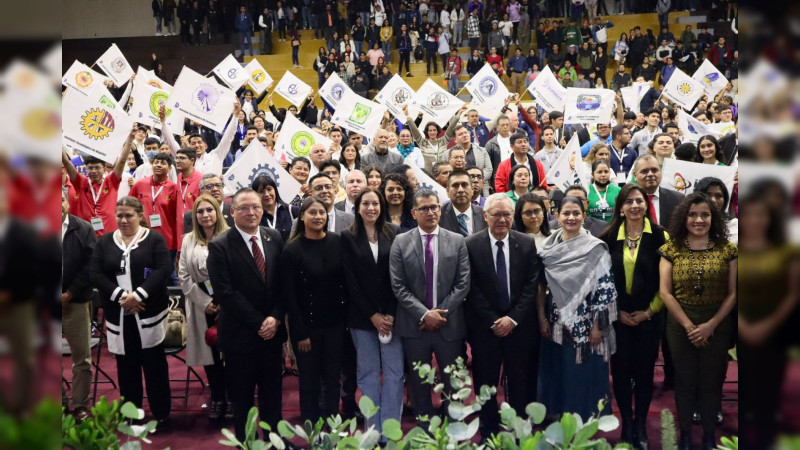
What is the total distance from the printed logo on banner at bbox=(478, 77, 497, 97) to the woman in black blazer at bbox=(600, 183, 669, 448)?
655 cm

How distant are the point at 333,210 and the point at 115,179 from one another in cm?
238

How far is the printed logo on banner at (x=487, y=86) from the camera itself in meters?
10.6

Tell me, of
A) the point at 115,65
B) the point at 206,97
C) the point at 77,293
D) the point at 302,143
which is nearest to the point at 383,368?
the point at 77,293

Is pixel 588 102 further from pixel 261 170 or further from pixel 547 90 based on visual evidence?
pixel 261 170

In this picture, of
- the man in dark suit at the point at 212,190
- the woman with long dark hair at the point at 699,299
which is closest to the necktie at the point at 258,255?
the man in dark suit at the point at 212,190

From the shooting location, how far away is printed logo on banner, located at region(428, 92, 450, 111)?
10180 millimetres

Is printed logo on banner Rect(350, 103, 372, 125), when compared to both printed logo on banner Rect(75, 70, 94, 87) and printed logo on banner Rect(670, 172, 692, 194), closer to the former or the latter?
printed logo on banner Rect(75, 70, 94, 87)

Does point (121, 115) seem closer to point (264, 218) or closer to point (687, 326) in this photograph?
point (264, 218)

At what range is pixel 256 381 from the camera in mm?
4352

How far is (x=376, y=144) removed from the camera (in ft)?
24.8

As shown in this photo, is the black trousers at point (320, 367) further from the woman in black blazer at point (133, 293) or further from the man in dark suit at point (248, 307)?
the woman in black blazer at point (133, 293)

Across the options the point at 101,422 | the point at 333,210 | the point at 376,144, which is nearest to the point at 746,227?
the point at 101,422

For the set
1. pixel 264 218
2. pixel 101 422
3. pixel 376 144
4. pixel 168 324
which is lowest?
pixel 168 324

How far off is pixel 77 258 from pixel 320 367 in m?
1.71
